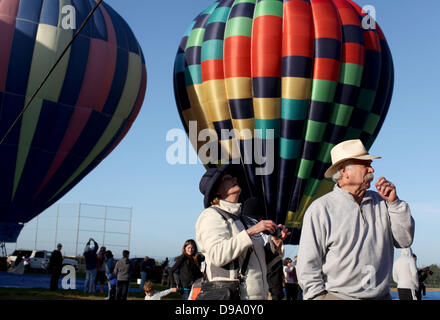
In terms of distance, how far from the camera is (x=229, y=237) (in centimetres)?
370

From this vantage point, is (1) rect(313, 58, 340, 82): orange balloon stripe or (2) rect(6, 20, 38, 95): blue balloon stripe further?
(1) rect(313, 58, 340, 82): orange balloon stripe

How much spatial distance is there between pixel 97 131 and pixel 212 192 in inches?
632

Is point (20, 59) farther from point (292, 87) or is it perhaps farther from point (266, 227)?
point (266, 227)

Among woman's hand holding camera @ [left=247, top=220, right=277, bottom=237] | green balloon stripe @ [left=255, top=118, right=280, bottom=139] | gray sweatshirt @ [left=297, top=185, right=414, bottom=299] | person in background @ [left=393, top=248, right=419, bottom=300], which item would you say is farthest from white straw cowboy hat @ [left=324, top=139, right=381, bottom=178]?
green balloon stripe @ [left=255, top=118, right=280, bottom=139]

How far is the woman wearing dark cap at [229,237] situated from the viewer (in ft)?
11.7

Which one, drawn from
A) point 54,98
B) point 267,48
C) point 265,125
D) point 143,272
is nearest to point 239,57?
point 267,48

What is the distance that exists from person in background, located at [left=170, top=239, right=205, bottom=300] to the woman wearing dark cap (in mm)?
4914

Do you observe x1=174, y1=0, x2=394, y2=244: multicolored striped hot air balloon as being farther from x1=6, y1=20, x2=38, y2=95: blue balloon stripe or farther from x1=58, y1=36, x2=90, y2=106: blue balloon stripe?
x1=6, y1=20, x2=38, y2=95: blue balloon stripe

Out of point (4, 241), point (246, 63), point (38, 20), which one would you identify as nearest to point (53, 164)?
point (4, 241)

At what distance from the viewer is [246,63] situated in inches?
749

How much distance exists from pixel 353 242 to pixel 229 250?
74 centimetres

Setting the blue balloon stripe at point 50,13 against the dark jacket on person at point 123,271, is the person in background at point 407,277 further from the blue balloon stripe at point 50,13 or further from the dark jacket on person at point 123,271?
the blue balloon stripe at point 50,13

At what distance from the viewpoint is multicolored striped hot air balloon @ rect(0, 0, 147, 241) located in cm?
1762
